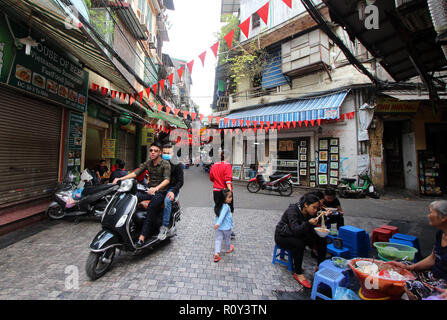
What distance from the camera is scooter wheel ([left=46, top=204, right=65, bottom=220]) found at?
4949 millimetres

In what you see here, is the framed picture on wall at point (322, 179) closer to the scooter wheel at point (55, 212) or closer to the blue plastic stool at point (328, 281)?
the blue plastic stool at point (328, 281)

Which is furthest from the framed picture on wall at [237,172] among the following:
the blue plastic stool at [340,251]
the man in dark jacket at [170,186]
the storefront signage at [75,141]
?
the blue plastic stool at [340,251]

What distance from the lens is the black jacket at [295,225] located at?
2.55 meters

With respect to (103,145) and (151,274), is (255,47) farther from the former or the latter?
(151,274)

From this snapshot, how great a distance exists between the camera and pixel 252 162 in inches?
548

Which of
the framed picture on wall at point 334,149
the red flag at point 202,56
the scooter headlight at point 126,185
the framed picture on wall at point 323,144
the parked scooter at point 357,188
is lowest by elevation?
the parked scooter at point 357,188

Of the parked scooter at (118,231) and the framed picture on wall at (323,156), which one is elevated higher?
the framed picture on wall at (323,156)

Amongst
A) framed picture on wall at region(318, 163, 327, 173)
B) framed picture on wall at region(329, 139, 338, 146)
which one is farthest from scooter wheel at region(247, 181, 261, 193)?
framed picture on wall at region(329, 139, 338, 146)

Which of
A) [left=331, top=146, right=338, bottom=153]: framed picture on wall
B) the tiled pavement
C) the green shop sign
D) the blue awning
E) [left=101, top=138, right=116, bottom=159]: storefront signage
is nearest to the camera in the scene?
the tiled pavement

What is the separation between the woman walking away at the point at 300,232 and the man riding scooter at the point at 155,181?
1936mm

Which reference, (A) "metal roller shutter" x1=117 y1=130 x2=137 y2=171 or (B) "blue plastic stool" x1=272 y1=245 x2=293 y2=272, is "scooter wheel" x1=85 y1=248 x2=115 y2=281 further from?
(A) "metal roller shutter" x1=117 y1=130 x2=137 y2=171

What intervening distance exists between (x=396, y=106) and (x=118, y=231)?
38.4ft

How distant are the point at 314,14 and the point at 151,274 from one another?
19.7ft

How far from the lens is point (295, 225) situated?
2.62m
